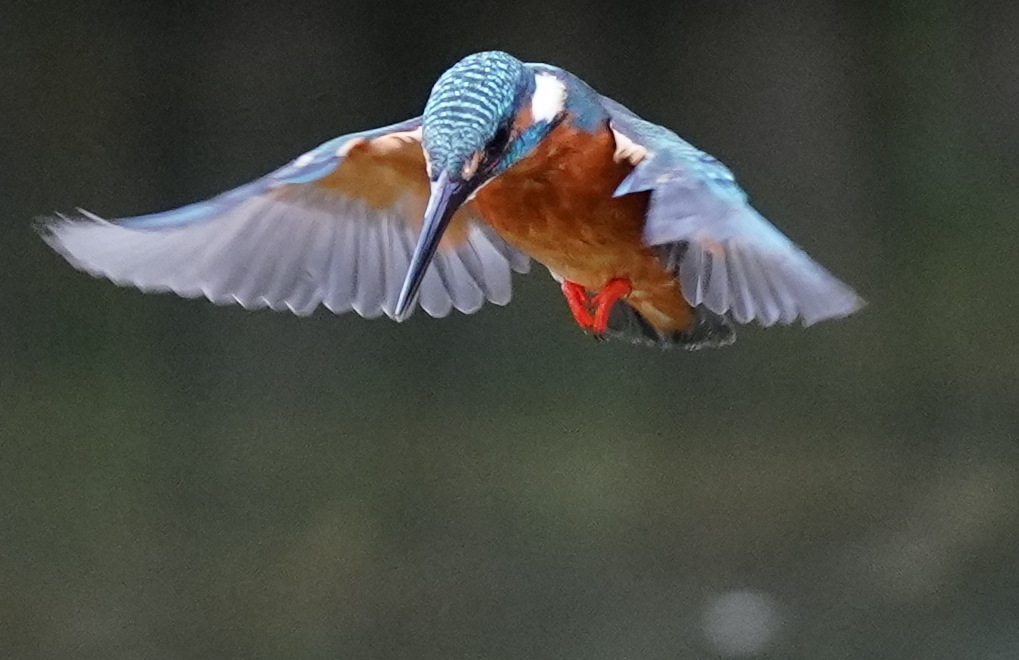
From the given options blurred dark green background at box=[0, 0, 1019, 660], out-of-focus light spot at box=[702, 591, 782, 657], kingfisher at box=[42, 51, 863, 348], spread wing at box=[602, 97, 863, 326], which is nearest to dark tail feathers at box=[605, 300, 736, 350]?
kingfisher at box=[42, 51, 863, 348]

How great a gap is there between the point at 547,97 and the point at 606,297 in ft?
0.48

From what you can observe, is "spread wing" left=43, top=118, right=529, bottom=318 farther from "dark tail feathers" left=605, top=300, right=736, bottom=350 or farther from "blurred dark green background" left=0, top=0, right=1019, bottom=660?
"blurred dark green background" left=0, top=0, right=1019, bottom=660

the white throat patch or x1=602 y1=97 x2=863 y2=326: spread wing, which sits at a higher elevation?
the white throat patch

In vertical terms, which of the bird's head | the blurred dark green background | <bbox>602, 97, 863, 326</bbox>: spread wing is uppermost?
the bird's head

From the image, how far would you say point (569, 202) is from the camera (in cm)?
50

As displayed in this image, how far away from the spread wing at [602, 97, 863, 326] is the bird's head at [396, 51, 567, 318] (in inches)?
2.1

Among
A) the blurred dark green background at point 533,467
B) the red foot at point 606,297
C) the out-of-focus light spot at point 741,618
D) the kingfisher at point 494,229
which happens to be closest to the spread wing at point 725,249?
the kingfisher at point 494,229

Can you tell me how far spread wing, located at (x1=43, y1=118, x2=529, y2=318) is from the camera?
42 centimetres

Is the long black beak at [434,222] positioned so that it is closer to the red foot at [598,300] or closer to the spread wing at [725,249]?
the spread wing at [725,249]

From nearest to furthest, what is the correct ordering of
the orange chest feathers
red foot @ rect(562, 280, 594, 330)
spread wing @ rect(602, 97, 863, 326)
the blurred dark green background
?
spread wing @ rect(602, 97, 863, 326), the orange chest feathers, red foot @ rect(562, 280, 594, 330), the blurred dark green background

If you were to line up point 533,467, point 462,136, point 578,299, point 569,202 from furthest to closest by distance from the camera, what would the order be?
point 533,467
point 578,299
point 569,202
point 462,136

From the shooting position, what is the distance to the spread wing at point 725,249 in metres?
0.35

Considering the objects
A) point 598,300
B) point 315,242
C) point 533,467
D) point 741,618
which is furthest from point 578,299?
point 741,618

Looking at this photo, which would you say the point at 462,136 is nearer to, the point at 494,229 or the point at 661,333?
the point at 494,229
